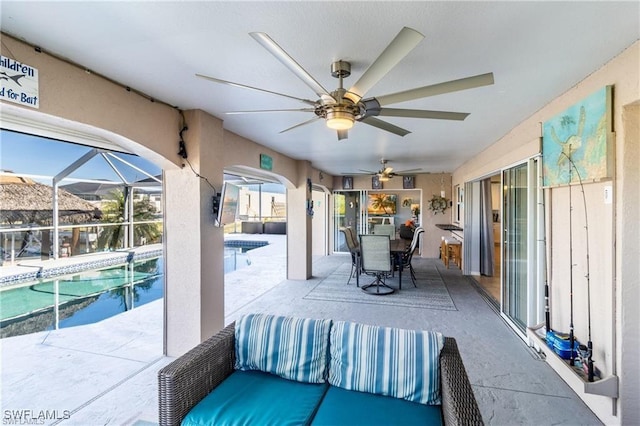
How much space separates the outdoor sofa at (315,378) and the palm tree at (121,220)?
8279 mm

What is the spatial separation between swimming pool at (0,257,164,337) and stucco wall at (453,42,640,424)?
160 inches

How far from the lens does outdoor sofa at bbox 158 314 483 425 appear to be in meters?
1.45

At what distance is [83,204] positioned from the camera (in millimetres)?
7926

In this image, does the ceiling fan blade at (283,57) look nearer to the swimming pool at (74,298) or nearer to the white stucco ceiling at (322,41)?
the white stucco ceiling at (322,41)

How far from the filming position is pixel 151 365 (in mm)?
2762

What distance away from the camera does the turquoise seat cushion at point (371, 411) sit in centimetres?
141

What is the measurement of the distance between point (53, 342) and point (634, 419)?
16.3ft

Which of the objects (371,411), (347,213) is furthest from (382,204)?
(371,411)

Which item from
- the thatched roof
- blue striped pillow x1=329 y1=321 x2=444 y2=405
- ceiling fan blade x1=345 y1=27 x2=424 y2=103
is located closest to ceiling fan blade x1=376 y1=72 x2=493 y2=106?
ceiling fan blade x1=345 y1=27 x2=424 y2=103

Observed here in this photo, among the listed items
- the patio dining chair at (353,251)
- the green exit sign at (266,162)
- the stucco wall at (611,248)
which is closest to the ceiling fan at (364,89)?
the stucco wall at (611,248)

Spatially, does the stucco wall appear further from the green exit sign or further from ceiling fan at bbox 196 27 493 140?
the green exit sign

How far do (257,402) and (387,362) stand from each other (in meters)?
0.72

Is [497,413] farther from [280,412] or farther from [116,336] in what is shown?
[116,336]

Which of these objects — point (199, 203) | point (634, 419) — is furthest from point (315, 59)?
point (634, 419)
